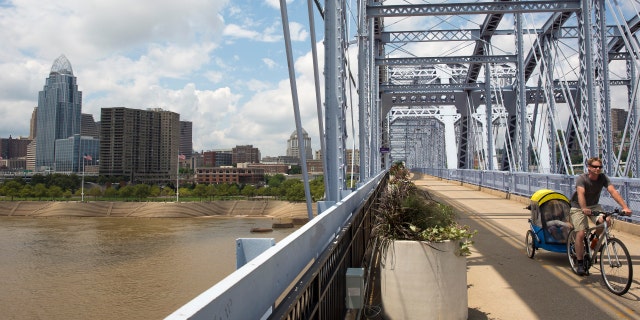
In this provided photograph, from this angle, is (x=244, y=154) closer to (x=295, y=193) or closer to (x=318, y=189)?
(x=295, y=193)

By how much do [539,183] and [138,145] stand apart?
14331cm

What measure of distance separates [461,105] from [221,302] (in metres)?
34.7

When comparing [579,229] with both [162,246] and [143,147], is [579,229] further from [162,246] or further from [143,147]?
[143,147]

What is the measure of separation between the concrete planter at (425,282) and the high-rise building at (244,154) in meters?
173

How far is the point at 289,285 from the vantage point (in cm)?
250

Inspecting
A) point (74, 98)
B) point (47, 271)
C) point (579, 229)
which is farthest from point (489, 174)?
point (74, 98)

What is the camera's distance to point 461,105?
112 feet

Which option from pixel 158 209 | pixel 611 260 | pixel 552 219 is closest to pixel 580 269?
pixel 611 260

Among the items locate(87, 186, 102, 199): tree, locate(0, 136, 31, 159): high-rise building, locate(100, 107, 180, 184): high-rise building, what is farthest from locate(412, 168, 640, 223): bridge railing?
locate(0, 136, 31, 159): high-rise building

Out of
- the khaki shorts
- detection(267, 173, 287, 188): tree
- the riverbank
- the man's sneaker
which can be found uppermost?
the khaki shorts

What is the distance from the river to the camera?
38719mm

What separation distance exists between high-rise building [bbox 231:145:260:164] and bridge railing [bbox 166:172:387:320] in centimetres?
17298

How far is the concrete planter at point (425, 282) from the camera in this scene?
4070 mm

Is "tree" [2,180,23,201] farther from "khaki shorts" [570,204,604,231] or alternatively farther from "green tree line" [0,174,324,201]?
"khaki shorts" [570,204,604,231]
